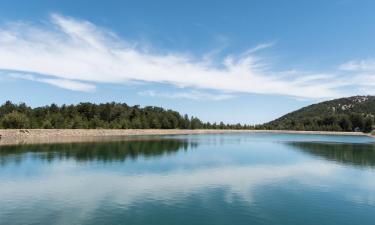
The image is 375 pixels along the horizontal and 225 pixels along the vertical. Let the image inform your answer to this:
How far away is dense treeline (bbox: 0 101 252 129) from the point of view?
350 feet

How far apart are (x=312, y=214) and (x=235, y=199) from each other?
521 cm

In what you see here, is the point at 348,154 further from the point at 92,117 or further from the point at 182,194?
the point at 92,117

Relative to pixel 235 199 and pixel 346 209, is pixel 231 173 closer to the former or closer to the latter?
pixel 235 199

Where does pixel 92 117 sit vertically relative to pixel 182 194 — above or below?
above

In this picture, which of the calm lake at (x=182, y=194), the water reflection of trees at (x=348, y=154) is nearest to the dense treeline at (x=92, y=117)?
the calm lake at (x=182, y=194)

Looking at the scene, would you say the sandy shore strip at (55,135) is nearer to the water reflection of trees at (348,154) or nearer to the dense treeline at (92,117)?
the dense treeline at (92,117)

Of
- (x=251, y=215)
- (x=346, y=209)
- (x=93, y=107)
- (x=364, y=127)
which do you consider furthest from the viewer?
(x=364, y=127)

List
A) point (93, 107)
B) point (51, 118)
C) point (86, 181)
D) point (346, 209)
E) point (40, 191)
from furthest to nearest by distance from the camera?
1. point (93, 107)
2. point (51, 118)
3. point (86, 181)
4. point (40, 191)
5. point (346, 209)

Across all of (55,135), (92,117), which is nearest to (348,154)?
(55,135)

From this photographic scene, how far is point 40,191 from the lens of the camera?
87.0ft

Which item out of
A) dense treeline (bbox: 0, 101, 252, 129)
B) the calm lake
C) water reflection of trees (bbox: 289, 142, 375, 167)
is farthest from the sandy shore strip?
water reflection of trees (bbox: 289, 142, 375, 167)

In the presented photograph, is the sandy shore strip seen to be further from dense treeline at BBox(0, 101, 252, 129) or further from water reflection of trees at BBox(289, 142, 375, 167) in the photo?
water reflection of trees at BBox(289, 142, 375, 167)

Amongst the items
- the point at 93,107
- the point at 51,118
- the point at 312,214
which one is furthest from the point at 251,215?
the point at 93,107

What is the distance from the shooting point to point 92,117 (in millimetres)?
146625
